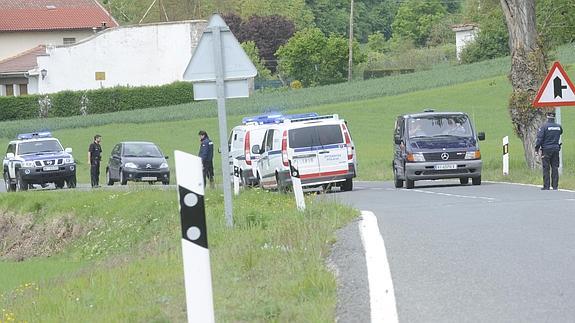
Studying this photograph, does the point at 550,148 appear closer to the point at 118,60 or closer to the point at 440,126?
the point at 440,126

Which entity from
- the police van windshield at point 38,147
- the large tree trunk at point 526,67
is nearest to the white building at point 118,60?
the police van windshield at point 38,147

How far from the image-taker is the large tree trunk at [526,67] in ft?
108

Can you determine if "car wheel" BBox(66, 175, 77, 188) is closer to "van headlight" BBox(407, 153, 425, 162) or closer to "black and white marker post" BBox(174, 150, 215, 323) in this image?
"van headlight" BBox(407, 153, 425, 162)

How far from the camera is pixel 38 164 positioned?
1561 inches

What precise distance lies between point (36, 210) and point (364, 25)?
123821 mm

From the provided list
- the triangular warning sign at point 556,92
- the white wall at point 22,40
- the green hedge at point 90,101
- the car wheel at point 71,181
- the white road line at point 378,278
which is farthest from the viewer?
the white wall at point 22,40

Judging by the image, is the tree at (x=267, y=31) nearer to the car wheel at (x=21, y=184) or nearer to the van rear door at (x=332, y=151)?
the car wheel at (x=21, y=184)

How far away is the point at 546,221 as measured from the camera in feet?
50.2

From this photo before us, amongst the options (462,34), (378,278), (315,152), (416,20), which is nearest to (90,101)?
(462,34)

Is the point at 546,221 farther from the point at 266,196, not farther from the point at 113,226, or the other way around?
the point at 113,226

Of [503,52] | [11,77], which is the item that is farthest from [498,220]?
[503,52]

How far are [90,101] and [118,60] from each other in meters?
5.48

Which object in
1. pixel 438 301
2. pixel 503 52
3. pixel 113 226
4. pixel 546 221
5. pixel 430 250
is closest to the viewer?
pixel 438 301

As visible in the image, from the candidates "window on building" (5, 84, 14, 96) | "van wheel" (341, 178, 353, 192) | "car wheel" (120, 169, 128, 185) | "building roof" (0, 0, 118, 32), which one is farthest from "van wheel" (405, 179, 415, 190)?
"building roof" (0, 0, 118, 32)
